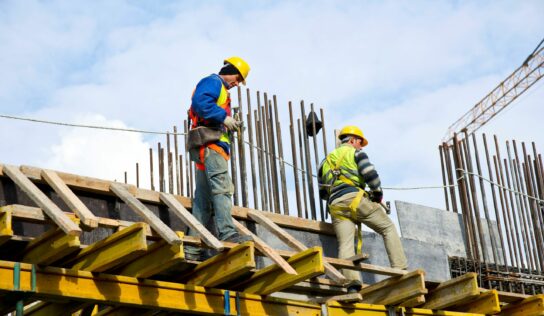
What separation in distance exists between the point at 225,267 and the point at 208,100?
186cm

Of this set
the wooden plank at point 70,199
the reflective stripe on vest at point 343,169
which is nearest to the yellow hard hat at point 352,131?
the reflective stripe on vest at point 343,169

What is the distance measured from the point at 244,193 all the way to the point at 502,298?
3.36 m

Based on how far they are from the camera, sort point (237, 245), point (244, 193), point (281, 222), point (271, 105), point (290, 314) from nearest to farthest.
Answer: point (237, 245) → point (290, 314) → point (281, 222) → point (244, 193) → point (271, 105)

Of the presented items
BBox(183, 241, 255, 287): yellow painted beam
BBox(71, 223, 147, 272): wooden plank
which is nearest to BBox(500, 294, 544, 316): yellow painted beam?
BBox(183, 241, 255, 287): yellow painted beam

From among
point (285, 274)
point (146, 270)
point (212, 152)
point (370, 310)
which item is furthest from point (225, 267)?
point (370, 310)

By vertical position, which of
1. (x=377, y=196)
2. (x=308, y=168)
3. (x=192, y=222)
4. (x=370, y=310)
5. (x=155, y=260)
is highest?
(x=308, y=168)

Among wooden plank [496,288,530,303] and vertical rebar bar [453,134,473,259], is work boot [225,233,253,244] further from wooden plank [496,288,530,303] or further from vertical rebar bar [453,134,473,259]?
vertical rebar bar [453,134,473,259]

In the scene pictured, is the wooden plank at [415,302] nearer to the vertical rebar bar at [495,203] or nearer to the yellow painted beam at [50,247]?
the yellow painted beam at [50,247]

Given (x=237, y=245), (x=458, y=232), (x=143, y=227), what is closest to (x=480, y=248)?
(x=458, y=232)

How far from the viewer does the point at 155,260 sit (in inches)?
331

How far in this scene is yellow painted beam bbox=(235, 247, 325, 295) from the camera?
8766 mm

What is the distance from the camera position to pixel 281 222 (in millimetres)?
11172

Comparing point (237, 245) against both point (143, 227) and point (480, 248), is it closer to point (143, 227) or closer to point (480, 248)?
point (143, 227)

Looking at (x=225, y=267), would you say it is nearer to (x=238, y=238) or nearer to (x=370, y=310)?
(x=238, y=238)
